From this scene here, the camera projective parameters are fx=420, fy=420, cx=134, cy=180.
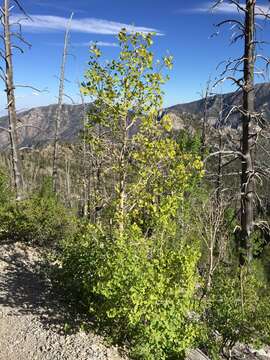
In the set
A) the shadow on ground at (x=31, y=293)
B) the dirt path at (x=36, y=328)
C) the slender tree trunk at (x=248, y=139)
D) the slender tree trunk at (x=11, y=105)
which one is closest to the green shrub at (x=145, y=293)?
the dirt path at (x=36, y=328)

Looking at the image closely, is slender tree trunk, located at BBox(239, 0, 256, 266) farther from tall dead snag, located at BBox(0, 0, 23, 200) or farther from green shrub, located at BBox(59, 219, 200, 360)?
tall dead snag, located at BBox(0, 0, 23, 200)

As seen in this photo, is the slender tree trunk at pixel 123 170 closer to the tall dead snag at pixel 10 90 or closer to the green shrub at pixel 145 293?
the green shrub at pixel 145 293

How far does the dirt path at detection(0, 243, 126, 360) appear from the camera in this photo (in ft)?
22.5

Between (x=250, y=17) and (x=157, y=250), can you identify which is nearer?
(x=157, y=250)

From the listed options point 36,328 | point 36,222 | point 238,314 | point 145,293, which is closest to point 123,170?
point 145,293

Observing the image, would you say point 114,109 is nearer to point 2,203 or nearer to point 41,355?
point 41,355

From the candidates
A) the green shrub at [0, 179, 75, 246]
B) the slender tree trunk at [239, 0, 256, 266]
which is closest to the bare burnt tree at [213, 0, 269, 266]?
the slender tree trunk at [239, 0, 256, 266]

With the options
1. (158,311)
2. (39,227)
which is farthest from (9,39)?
(158,311)

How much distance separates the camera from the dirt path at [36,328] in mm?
6855

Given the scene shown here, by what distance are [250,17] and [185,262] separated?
4827 millimetres

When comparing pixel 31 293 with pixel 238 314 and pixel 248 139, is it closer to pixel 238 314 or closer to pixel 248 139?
pixel 238 314

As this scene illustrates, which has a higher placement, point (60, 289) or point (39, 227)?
point (39, 227)

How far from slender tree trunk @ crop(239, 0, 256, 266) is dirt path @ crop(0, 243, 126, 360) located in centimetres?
348

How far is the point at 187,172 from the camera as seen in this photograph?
739 cm
